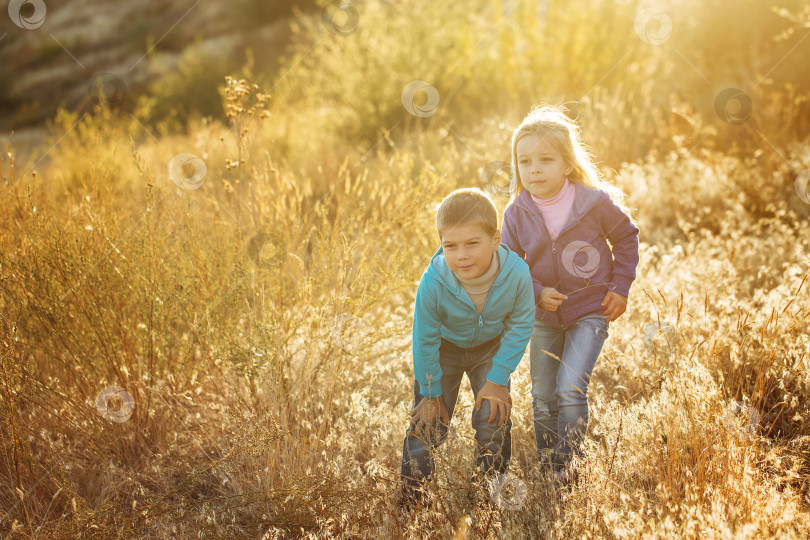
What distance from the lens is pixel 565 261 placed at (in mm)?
2324

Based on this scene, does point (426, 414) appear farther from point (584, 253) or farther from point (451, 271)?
point (584, 253)

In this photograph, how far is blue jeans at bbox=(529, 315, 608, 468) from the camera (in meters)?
2.20

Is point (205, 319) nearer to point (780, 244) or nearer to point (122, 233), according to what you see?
point (122, 233)

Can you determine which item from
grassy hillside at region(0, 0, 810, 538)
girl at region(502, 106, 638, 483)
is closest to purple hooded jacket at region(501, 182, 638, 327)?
girl at region(502, 106, 638, 483)

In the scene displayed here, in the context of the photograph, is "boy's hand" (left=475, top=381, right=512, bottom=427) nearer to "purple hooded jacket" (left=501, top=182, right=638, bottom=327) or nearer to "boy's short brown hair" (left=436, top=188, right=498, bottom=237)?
"purple hooded jacket" (left=501, top=182, right=638, bottom=327)

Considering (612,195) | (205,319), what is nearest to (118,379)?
(205,319)

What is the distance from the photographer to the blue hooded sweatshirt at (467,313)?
6.67ft

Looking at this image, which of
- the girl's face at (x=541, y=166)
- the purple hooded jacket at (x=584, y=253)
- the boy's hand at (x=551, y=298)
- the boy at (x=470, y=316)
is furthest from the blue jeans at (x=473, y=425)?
the girl's face at (x=541, y=166)

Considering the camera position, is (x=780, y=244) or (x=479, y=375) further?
(x=780, y=244)

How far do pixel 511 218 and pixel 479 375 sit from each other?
26.6 inches

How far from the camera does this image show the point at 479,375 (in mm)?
2227

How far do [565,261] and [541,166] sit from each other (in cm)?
40

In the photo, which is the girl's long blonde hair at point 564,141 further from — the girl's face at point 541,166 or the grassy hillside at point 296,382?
the grassy hillside at point 296,382

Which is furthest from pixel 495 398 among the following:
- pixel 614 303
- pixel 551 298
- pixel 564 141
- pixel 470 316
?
pixel 564 141
